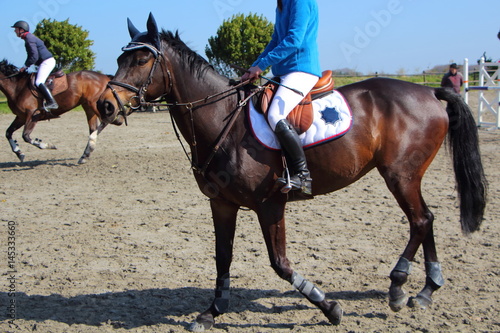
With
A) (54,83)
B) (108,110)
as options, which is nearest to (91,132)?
(54,83)

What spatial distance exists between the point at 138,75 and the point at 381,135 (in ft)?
6.87

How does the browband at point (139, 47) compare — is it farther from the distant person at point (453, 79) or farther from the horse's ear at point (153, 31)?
the distant person at point (453, 79)

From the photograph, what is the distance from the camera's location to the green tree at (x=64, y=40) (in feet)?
94.3

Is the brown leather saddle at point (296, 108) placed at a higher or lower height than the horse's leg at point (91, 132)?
higher

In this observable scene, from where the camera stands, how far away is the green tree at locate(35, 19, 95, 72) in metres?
28.8

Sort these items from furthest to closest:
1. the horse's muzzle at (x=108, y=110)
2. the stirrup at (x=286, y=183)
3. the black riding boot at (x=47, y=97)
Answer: the black riding boot at (x=47, y=97) < the stirrup at (x=286, y=183) < the horse's muzzle at (x=108, y=110)

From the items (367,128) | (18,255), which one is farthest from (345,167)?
(18,255)

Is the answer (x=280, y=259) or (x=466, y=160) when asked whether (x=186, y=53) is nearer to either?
(x=280, y=259)

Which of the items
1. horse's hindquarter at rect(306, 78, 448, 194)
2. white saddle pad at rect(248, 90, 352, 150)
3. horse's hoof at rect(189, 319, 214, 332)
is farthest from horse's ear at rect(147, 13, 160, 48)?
horse's hoof at rect(189, 319, 214, 332)

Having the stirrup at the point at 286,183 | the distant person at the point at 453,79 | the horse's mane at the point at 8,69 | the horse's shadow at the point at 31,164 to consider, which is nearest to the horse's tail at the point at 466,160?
the stirrup at the point at 286,183

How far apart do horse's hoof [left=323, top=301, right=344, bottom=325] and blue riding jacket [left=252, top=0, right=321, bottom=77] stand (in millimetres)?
1861

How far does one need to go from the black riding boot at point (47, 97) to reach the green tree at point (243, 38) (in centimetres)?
1767

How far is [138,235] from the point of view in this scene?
6.32m

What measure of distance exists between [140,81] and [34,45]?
895cm
